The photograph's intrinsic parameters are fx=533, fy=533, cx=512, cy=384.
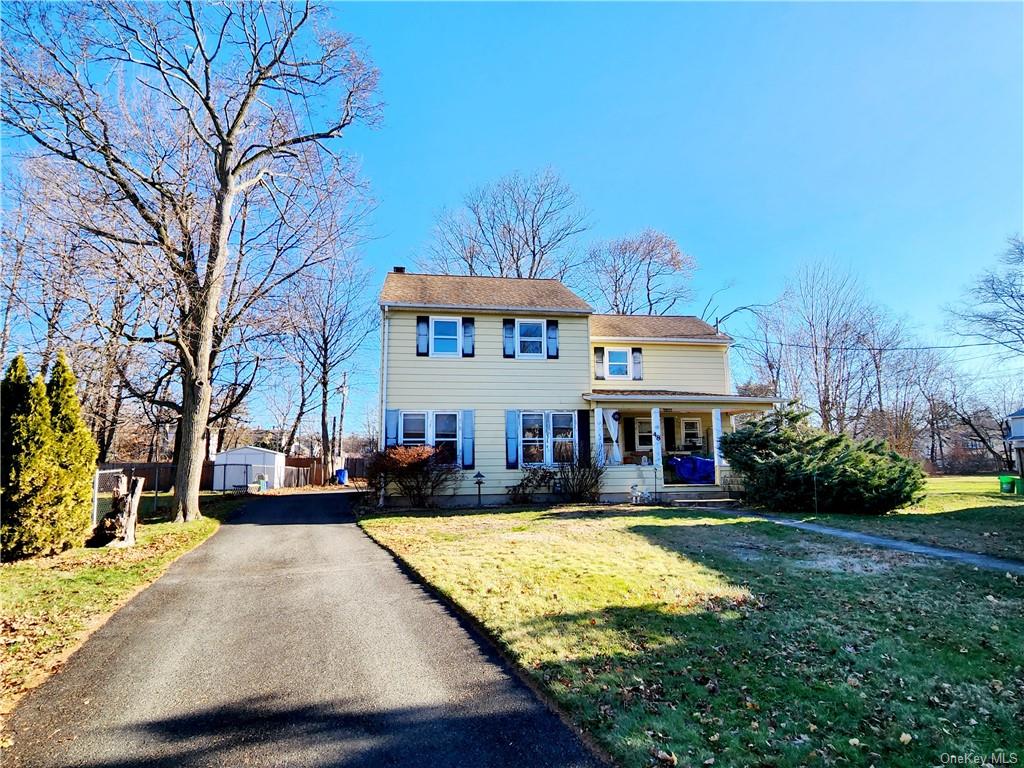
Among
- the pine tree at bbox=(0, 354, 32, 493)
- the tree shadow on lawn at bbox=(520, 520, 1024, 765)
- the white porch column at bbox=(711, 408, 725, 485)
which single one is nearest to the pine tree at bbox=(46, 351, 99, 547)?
the pine tree at bbox=(0, 354, 32, 493)

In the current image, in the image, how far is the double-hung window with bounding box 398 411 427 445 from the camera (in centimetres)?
1588

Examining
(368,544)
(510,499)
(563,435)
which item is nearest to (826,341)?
(563,435)

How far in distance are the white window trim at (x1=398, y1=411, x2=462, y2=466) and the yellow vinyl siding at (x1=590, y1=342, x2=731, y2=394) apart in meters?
6.12

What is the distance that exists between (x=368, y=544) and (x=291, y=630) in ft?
15.4

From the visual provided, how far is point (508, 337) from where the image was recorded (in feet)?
55.4

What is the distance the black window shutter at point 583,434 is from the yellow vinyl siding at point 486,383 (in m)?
0.32

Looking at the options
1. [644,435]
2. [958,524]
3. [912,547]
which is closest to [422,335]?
[644,435]

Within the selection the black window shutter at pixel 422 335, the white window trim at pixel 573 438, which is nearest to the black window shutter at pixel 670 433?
the white window trim at pixel 573 438

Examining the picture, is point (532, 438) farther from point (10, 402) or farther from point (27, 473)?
point (10, 402)

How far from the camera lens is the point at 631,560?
25.8 feet

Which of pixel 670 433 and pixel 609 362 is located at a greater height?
pixel 609 362

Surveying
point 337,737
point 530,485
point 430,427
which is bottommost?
point 337,737

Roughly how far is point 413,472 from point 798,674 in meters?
12.0

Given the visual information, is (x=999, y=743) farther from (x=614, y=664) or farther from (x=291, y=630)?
(x=291, y=630)
